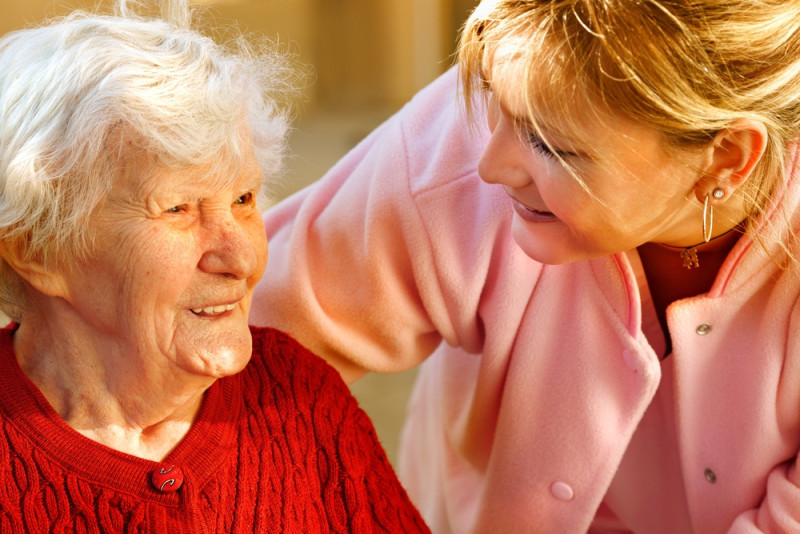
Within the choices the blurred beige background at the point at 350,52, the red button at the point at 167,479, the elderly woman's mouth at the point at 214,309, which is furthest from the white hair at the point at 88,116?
the blurred beige background at the point at 350,52

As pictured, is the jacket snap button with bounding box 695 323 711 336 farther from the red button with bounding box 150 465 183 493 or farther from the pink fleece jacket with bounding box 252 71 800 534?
the red button with bounding box 150 465 183 493

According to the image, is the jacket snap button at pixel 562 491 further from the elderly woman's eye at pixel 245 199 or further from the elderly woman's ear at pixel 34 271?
the elderly woman's ear at pixel 34 271

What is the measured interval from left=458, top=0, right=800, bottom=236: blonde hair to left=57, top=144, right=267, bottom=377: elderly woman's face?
0.47 meters

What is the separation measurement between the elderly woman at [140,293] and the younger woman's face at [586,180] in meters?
0.39

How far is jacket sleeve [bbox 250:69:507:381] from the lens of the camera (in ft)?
5.68

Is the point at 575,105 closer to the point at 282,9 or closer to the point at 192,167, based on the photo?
the point at 192,167

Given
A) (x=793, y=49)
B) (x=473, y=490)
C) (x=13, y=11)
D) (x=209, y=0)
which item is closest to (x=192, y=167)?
(x=793, y=49)

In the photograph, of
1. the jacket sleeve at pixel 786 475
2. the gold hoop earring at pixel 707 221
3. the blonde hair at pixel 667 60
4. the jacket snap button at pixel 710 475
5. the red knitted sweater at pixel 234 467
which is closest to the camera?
the blonde hair at pixel 667 60

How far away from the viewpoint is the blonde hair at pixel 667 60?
4.20ft

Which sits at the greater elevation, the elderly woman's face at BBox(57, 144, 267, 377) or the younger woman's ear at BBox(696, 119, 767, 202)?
the younger woman's ear at BBox(696, 119, 767, 202)

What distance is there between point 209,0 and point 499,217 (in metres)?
2.88

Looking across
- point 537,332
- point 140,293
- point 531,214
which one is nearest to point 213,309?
point 140,293

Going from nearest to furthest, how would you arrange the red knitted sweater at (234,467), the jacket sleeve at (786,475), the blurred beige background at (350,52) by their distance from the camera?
the red knitted sweater at (234,467), the jacket sleeve at (786,475), the blurred beige background at (350,52)

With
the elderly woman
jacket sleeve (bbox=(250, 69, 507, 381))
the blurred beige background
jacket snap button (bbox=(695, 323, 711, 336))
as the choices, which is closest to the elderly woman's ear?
the elderly woman
